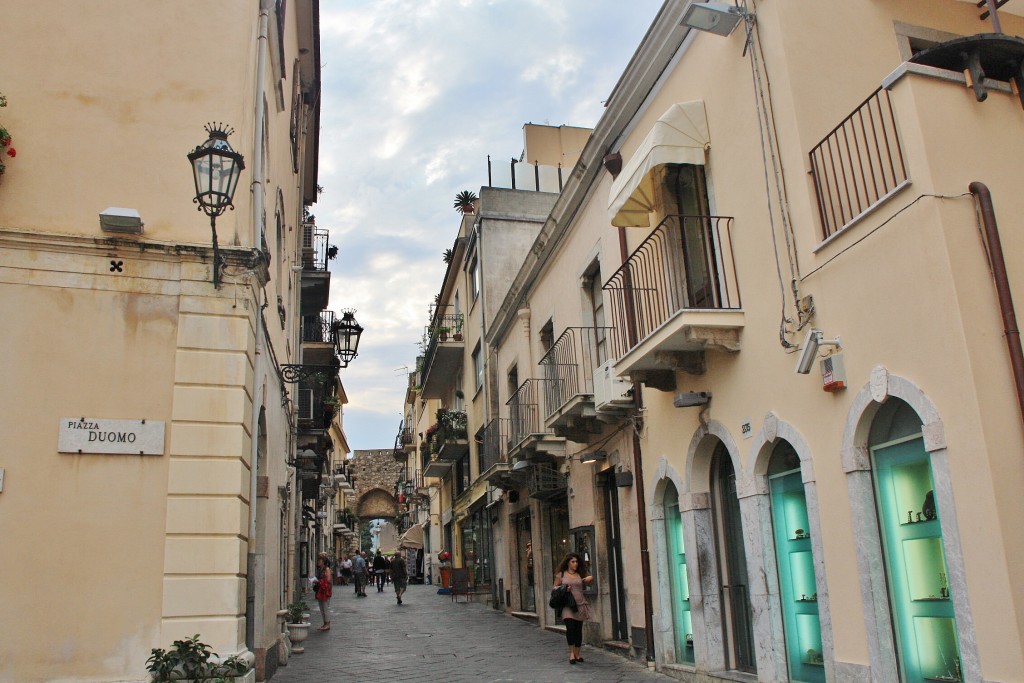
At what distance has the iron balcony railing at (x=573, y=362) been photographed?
13148mm

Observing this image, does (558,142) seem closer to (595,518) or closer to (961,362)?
(595,518)

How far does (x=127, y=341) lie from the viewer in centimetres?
837

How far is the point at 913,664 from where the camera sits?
6363 millimetres

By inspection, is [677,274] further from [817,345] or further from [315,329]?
[315,329]

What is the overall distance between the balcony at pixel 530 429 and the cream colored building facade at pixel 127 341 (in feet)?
21.4

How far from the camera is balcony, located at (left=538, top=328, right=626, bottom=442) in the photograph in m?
12.4

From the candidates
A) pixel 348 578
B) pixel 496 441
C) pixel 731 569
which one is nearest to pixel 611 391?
pixel 731 569

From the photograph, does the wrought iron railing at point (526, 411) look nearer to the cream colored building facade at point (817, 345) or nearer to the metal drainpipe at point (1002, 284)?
the cream colored building facade at point (817, 345)

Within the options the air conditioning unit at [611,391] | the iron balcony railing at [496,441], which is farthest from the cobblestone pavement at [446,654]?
the iron balcony railing at [496,441]

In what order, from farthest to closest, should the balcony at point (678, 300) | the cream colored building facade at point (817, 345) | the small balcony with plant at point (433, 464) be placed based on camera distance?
1. the small balcony with plant at point (433, 464)
2. the balcony at point (678, 300)
3. the cream colored building facade at point (817, 345)

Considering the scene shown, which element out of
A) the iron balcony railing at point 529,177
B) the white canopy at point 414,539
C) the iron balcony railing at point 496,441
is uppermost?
the iron balcony railing at point 529,177

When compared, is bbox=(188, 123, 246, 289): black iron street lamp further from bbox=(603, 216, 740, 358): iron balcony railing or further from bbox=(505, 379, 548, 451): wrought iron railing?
bbox=(505, 379, 548, 451): wrought iron railing

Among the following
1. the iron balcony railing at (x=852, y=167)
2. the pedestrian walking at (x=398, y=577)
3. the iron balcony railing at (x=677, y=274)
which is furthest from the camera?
the pedestrian walking at (x=398, y=577)

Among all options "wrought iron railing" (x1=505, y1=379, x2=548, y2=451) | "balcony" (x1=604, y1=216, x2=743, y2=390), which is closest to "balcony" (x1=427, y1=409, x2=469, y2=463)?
"wrought iron railing" (x1=505, y1=379, x2=548, y2=451)
